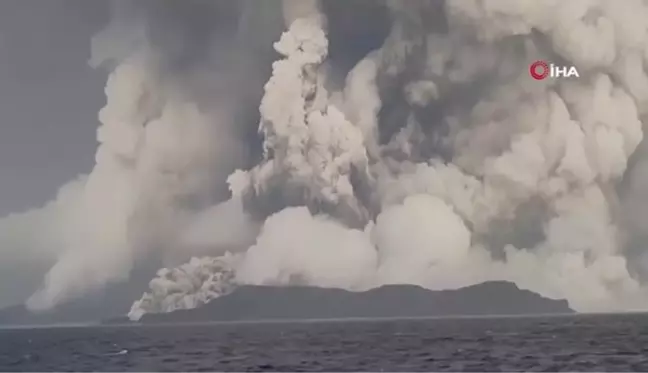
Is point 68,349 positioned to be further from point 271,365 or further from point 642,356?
point 642,356

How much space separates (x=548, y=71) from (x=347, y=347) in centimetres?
1302

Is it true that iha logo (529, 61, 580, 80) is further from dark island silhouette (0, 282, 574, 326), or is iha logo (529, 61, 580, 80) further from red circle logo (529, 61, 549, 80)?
dark island silhouette (0, 282, 574, 326)

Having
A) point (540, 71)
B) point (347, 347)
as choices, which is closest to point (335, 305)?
point (347, 347)

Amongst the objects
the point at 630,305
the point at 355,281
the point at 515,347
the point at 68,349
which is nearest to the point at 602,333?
the point at 630,305

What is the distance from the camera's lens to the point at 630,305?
38.1m

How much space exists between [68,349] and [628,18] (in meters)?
26.6

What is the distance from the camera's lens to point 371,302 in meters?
41.8

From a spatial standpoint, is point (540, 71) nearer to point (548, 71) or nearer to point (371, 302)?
point (548, 71)

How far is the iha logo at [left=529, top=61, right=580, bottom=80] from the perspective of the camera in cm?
3725

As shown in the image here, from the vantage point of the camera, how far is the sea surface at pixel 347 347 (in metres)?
32.3

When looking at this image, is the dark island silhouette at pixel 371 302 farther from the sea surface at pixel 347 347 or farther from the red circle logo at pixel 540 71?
the red circle logo at pixel 540 71

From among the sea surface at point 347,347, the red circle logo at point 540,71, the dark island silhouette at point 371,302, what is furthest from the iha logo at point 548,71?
the sea surface at point 347,347

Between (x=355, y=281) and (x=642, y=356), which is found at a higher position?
(x=355, y=281)

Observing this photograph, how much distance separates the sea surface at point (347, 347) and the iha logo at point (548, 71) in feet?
33.2
